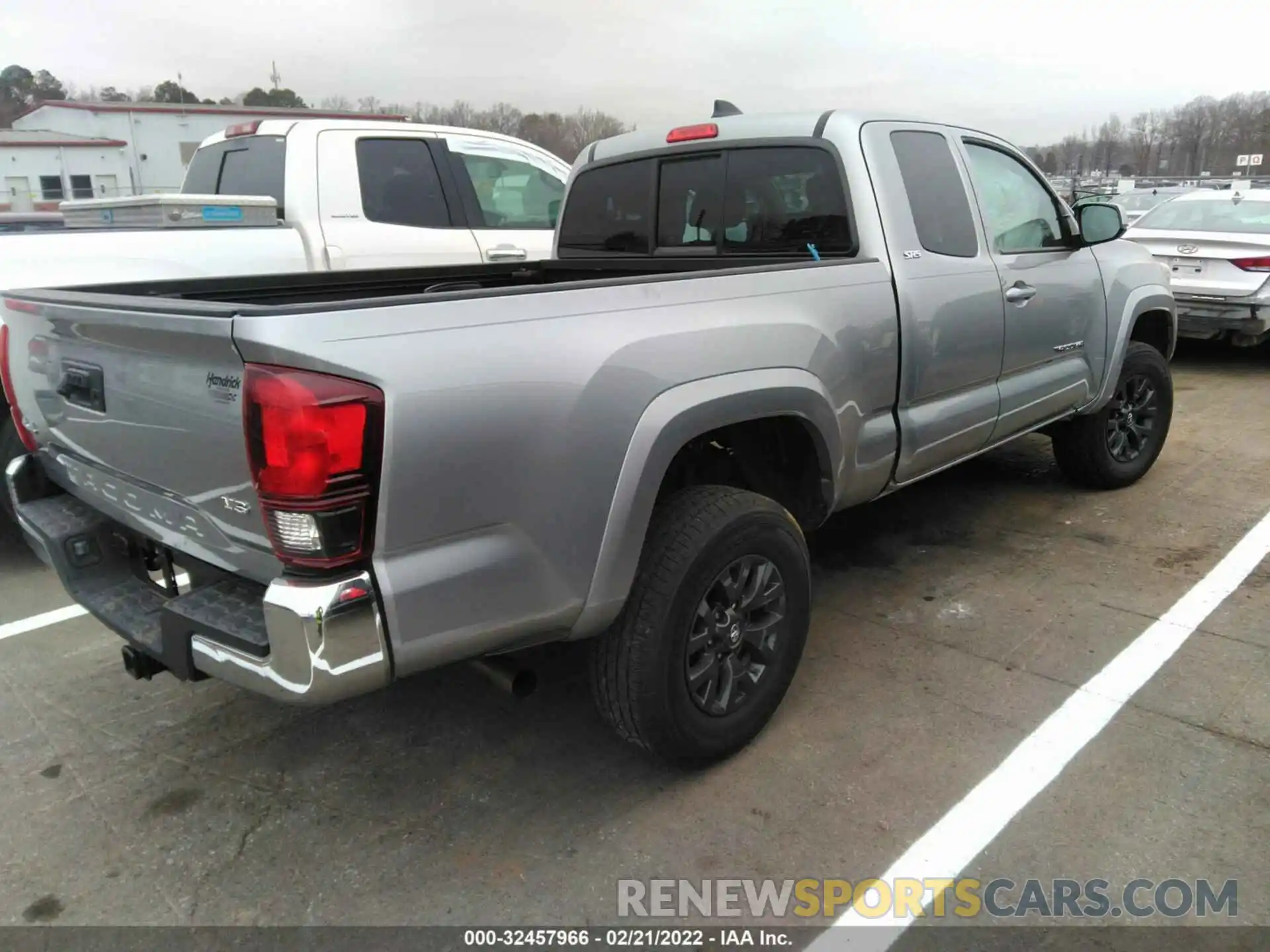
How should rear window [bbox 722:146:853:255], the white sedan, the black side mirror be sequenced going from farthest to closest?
the white sedan, the black side mirror, rear window [bbox 722:146:853:255]

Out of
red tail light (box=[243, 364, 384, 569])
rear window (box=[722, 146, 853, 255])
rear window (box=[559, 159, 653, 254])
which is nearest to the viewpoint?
red tail light (box=[243, 364, 384, 569])

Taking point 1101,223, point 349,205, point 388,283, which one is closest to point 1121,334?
point 1101,223

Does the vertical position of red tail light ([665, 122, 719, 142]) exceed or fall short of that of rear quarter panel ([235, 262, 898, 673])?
it exceeds it

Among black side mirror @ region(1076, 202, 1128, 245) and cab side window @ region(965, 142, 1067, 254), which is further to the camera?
black side mirror @ region(1076, 202, 1128, 245)

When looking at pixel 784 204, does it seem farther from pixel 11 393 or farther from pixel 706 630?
pixel 11 393

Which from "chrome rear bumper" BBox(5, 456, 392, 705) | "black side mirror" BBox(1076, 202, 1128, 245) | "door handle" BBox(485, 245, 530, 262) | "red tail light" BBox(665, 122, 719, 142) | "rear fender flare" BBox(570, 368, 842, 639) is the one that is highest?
"red tail light" BBox(665, 122, 719, 142)

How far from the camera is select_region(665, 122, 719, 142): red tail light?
3828 mm

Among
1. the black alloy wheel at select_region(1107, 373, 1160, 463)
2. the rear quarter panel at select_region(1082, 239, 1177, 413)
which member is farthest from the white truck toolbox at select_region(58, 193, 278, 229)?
the black alloy wheel at select_region(1107, 373, 1160, 463)

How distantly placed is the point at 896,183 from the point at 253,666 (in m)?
2.80

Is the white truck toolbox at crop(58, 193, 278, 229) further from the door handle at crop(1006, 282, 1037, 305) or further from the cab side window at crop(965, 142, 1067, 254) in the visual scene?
the door handle at crop(1006, 282, 1037, 305)

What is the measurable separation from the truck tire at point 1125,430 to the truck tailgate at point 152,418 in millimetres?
4457

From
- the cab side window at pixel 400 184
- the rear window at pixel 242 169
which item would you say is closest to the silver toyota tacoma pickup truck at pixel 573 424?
the cab side window at pixel 400 184

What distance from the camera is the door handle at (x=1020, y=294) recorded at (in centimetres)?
395

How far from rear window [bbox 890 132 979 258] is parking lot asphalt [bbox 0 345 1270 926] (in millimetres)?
1488
